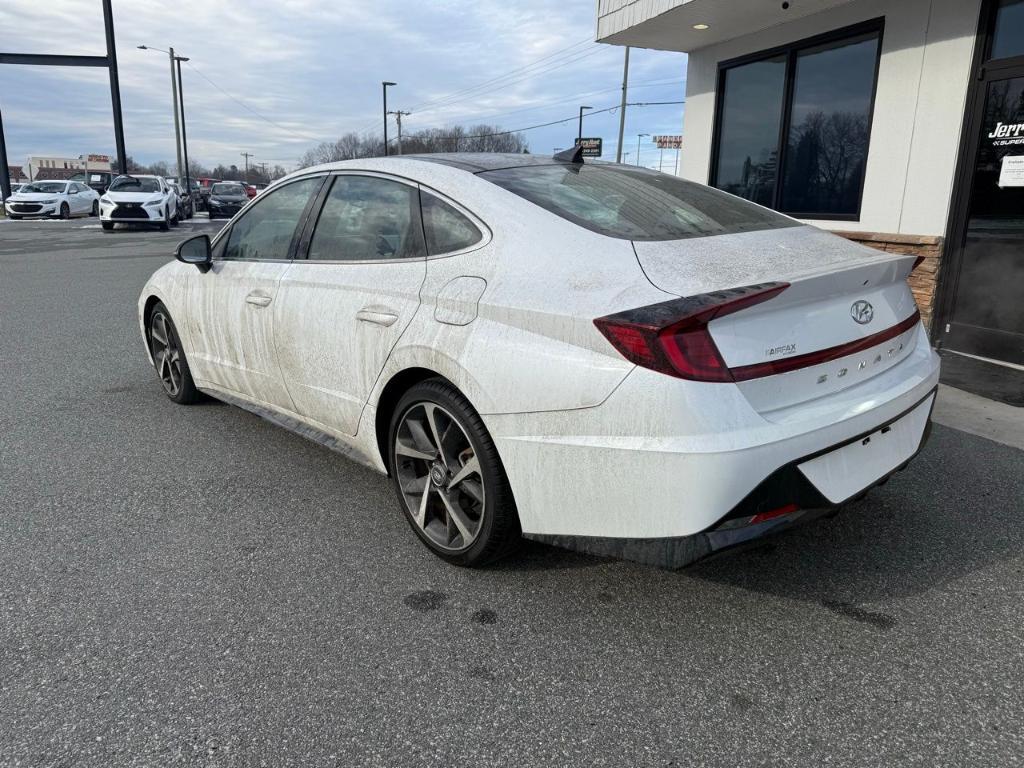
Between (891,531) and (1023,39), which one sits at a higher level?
(1023,39)

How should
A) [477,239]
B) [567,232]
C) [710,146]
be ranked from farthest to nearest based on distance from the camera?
[710,146] < [477,239] < [567,232]

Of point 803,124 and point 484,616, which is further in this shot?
point 803,124

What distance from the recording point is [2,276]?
495 inches

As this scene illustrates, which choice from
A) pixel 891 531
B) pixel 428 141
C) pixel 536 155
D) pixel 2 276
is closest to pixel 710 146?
pixel 536 155

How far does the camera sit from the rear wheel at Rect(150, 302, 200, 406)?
4965mm

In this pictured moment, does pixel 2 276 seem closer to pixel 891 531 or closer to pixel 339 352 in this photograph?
pixel 339 352

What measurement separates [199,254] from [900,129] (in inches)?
244

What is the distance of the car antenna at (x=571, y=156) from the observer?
352 cm

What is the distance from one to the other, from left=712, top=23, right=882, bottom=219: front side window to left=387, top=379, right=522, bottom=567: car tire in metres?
6.29

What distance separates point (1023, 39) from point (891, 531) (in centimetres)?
495

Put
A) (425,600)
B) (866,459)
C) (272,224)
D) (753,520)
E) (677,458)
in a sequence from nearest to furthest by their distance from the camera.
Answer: (677,458) → (753,520) → (866,459) → (425,600) → (272,224)

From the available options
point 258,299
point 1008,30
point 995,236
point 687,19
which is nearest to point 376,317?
point 258,299

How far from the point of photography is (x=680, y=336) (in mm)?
2197

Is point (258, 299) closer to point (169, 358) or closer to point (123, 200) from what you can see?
point (169, 358)
